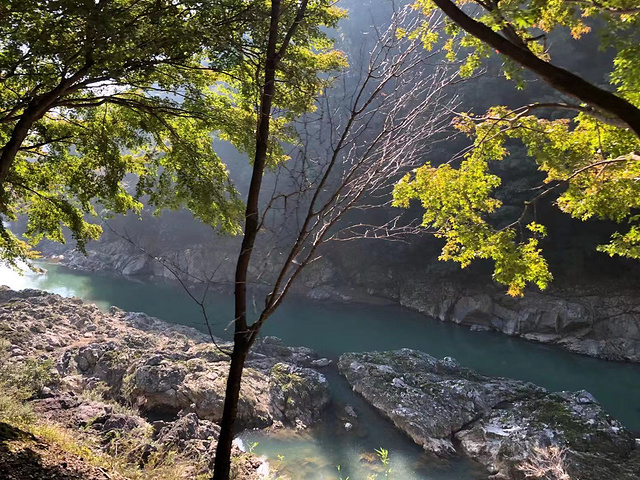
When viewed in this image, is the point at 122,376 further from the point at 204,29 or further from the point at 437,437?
the point at 204,29

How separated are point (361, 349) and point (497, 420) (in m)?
6.72

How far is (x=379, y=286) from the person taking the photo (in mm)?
24047

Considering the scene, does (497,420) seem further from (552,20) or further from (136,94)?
(136,94)

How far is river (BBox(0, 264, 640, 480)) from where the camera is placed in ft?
25.2

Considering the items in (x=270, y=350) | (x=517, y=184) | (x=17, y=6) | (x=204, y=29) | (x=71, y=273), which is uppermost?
(x=517, y=184)

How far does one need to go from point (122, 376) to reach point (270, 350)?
5.40m

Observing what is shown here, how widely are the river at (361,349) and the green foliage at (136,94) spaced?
2337mm

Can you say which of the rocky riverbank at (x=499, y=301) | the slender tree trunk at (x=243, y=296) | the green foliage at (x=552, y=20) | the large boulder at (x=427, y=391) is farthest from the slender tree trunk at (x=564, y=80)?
the large boulder at (x=427, y=391)

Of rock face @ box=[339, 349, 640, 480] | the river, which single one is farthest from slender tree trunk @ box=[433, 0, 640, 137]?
rock face @ box=[339, 349, 640, 480]

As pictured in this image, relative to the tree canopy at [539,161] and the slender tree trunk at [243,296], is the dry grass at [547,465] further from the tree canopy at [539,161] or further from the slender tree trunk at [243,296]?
the slender tree trunk at [243,296]

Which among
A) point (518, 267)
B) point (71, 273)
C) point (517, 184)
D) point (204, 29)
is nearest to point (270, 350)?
point (518, 267)

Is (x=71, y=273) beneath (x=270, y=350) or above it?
above

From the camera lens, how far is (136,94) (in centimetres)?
465

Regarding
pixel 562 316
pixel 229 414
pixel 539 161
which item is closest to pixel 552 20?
pixel 539 161
